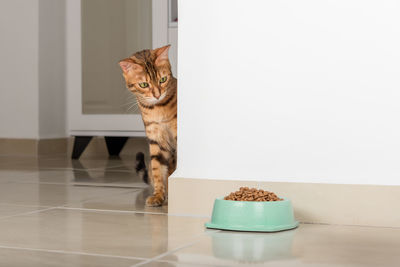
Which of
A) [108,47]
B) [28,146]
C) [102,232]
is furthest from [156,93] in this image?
[28,146]

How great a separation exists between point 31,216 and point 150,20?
6.66 ft

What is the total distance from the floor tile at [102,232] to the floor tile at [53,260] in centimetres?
5

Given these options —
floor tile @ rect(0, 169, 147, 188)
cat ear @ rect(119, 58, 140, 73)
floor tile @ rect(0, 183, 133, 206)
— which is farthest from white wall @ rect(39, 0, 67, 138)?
cat ear @ rect(119, 58, 140, 73)

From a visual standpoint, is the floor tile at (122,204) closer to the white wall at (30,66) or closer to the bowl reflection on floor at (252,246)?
the bowl reflection on floor at (252,246)

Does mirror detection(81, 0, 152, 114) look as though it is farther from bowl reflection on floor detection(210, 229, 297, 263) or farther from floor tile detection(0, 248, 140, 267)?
floor tile detection(0, 248, 140, 267)

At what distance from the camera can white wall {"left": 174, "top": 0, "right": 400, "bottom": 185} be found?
144cm

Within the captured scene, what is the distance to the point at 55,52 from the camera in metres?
3.88

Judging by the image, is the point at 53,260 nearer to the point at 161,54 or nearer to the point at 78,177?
the point at 161,54

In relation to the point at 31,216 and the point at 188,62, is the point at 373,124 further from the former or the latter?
the point at 31,216

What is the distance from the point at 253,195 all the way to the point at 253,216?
0.16 ft

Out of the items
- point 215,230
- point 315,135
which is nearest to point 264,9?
point 315,135

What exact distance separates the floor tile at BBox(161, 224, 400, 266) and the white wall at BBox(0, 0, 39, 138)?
268cm

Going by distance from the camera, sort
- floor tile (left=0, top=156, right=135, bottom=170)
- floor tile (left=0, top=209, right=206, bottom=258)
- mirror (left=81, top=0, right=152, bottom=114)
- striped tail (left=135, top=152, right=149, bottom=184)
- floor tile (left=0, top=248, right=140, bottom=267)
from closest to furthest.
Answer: floor tile (left=0, top=248, right=140, bottom=267) < floor tile (left=0, top=209, right=206, bottom=258) < striped tail (left=135, top=152, right=149, bottom=184) < floor tile (left=0, top=156, right=135, bottom=170) < mirror (left=81, top=0, right=152, bottom=114)

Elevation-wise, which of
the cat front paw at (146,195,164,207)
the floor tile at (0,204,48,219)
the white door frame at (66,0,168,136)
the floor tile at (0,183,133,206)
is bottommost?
the floor tile at (0,183,133,206)
